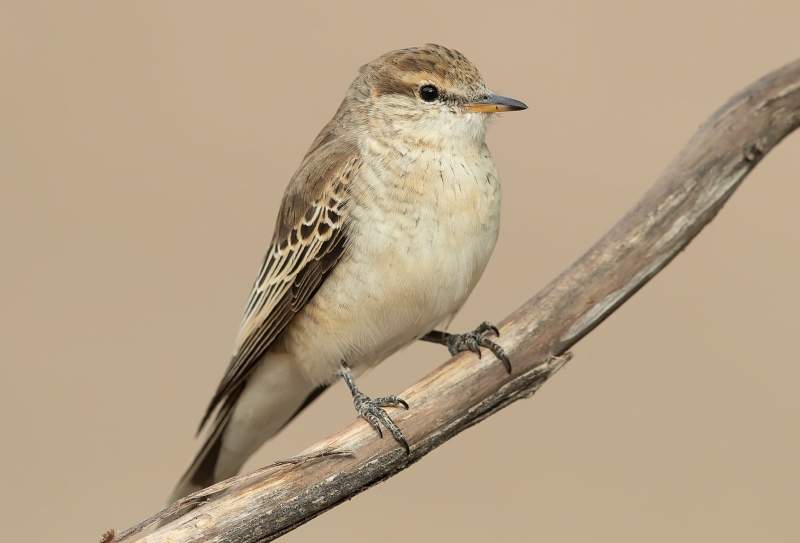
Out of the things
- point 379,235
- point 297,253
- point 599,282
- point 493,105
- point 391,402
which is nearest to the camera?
point 599,282

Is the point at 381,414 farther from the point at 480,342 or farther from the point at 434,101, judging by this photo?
the point at 434,101

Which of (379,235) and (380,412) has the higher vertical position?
(379,235)

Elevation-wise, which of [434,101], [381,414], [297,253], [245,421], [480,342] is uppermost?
[434,101]

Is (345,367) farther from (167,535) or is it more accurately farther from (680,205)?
(680,205)

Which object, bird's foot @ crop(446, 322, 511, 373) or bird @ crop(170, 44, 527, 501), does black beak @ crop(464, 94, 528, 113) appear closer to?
bird @ crop(170, 44, 527, 501)

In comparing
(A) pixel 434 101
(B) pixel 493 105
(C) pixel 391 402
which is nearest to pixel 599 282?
(C) pixel 391 402

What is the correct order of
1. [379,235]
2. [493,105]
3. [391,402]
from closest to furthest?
[391,402] < [379,235] < [493,105]

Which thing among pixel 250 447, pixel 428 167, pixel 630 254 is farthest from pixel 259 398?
pixel 630 254

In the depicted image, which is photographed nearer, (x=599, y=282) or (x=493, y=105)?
(x=599, y=282)
